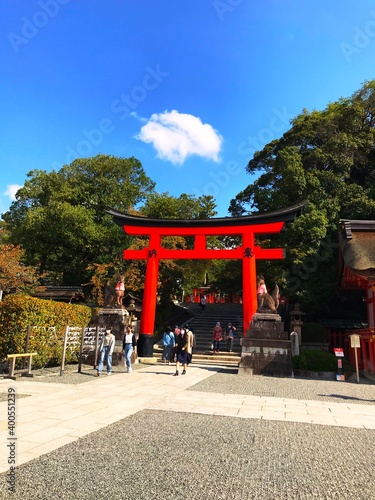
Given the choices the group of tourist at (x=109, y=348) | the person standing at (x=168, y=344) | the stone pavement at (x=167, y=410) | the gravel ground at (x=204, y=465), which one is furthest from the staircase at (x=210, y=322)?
the gravel ground at (x=204, y=465)

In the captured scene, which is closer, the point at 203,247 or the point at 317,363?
the point at 317,363

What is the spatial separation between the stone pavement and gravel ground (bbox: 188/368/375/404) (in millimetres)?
26

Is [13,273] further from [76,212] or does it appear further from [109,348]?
[109,348]

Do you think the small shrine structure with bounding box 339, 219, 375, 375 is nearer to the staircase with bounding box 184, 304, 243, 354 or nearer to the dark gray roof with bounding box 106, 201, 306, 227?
the dark gray roof with bounding box 106, 201, 306, 227

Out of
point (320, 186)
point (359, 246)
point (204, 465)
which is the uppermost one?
point (320, 186)

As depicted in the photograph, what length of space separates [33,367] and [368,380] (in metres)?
10.4

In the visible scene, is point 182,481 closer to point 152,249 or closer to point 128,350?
point 128,350

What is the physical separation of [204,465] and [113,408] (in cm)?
291

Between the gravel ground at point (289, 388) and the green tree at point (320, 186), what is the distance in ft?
25.8

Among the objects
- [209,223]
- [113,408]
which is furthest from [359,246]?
[113,408]

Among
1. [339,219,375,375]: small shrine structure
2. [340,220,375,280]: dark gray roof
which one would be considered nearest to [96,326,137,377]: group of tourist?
[339,219,375,375]: small shrine structure

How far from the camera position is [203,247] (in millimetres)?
16609

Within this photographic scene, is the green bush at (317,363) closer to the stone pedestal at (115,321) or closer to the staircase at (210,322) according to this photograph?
the staircase at (210,322)

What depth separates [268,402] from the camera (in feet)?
22.2
